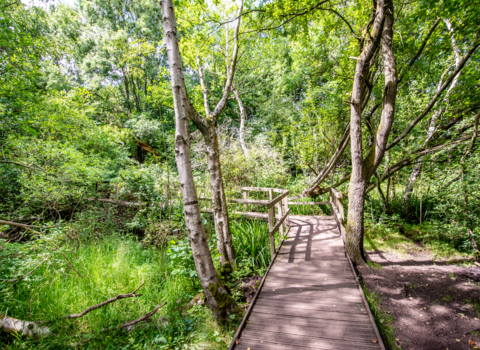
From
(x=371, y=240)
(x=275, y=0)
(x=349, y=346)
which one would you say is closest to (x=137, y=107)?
(x=275, y=0)

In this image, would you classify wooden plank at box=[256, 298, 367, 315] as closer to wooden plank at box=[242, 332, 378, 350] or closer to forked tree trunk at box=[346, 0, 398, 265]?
wooden plank at box=[242, 332, 378, 350]

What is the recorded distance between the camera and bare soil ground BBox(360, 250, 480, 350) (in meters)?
2.74

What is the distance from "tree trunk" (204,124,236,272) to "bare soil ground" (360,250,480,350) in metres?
2.71

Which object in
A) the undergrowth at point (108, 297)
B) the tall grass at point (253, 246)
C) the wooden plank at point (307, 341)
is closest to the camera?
the wooden plank at point (307, 341)

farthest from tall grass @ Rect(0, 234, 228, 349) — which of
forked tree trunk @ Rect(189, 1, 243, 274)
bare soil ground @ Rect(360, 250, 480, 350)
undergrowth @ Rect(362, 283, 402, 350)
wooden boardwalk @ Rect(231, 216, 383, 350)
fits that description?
bare soil ground @ Rect(360, 250, 480, 350)

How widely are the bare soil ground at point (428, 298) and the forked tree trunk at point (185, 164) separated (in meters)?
2.55

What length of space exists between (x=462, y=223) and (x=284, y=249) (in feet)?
13.1

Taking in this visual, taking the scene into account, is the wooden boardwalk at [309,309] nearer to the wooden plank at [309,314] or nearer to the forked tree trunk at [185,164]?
the wooden plank at [309,314]

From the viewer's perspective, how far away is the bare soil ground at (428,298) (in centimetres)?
274

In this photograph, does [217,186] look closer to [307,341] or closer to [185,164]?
[185,164]

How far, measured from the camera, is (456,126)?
552cm

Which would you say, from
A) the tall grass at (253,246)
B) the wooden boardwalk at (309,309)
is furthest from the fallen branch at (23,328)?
the tall grass at (253,246)

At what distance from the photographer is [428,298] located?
3.54 m

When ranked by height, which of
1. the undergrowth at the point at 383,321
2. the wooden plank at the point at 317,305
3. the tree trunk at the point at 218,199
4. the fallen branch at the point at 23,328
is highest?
the tree trunk at the point at 218,199
